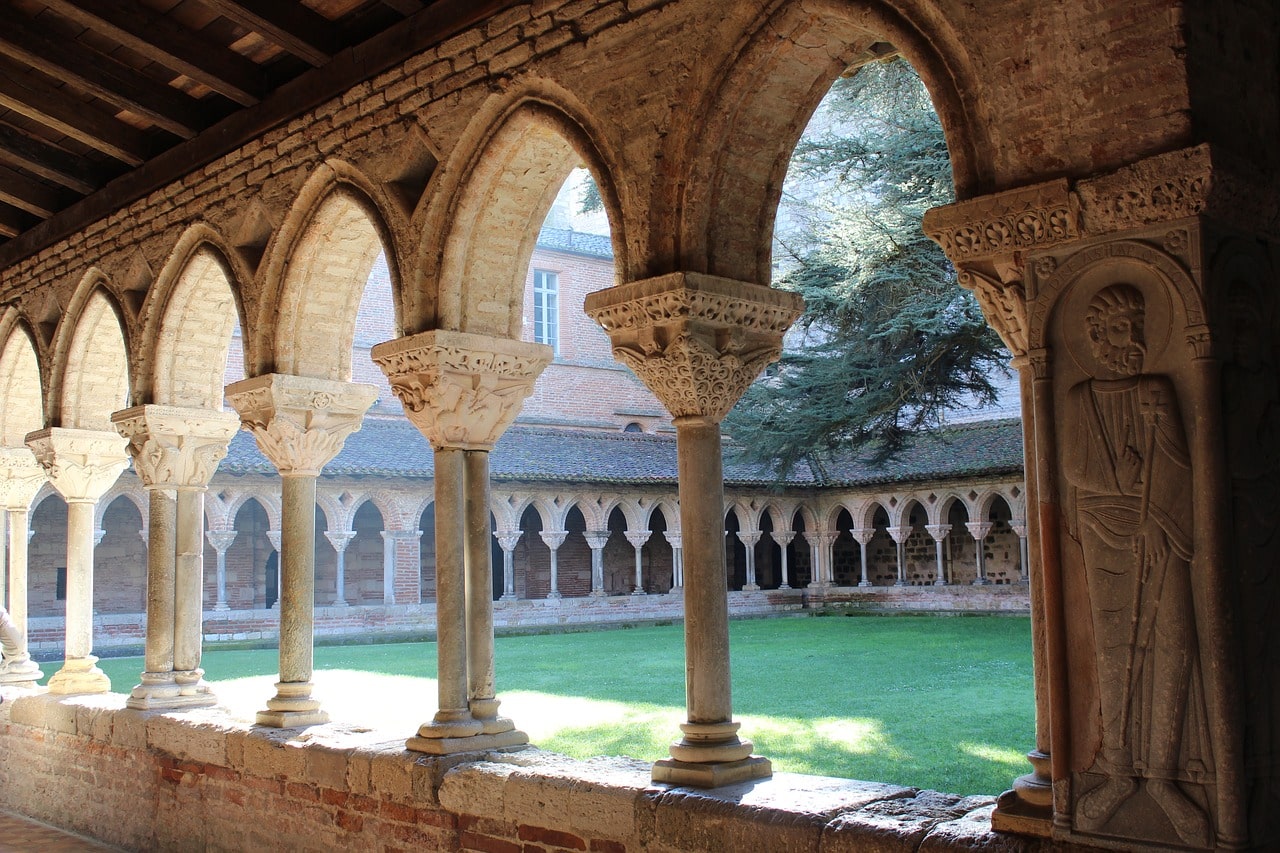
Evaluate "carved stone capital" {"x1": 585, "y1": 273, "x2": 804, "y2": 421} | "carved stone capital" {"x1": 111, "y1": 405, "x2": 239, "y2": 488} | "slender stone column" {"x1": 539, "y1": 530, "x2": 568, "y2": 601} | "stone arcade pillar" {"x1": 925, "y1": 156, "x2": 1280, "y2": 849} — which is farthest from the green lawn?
"slender stone column" {"x1": 539, "y1": 530, "x2": 568, "y2": 601}

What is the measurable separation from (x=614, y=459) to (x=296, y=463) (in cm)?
1640

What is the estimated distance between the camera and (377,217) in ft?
18.8

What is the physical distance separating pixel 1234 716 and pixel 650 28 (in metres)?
2.98

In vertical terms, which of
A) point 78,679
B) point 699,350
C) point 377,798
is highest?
point 699,350

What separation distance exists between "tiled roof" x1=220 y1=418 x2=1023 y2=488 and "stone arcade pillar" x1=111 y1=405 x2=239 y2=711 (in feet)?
36.7

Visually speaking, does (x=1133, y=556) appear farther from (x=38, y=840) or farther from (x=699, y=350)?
(x=38, y=840)

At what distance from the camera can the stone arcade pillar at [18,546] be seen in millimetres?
8812

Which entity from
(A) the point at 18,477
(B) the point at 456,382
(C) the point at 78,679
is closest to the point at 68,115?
(B) the point at 456,382

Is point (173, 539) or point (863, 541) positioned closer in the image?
point (173, 539)

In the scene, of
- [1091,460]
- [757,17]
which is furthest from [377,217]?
[1091,460]

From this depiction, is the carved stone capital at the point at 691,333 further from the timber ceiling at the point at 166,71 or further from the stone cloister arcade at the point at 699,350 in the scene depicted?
the timber ceiling at the point at 166,71

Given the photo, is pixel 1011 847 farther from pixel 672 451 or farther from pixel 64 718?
pixel 672 451

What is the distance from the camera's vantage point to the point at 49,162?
7734 millimetres

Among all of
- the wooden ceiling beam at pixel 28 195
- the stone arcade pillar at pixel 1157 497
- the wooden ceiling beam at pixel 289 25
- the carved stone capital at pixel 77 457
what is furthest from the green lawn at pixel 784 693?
the wooden ceiling beam at pixel 28 195
